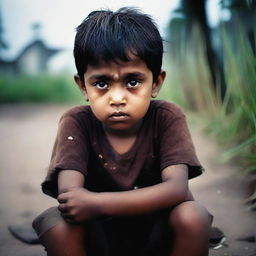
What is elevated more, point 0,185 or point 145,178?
point 145,178

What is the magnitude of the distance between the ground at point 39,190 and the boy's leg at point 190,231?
0.56m

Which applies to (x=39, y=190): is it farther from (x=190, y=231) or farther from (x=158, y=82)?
(x=190, y=231)

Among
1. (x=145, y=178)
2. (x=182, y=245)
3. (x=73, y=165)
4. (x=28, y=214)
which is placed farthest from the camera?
(x=28, y=214)

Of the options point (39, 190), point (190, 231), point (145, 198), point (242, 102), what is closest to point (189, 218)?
point (190, 231)

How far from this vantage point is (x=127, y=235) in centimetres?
202

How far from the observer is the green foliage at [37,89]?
639 cm

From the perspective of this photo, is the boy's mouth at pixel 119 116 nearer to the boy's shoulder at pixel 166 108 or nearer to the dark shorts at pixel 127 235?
the boy's shoulder at pixel 166 108

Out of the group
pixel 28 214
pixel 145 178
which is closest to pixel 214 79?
pixel 28 214

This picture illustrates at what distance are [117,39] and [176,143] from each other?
1.59ft

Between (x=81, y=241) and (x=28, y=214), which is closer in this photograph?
(x=81, y=241)

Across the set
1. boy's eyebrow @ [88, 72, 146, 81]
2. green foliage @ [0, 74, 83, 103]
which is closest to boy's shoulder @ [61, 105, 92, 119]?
boy's eyebrow @ [88, 72, 146, 81]

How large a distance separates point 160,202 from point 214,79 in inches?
122

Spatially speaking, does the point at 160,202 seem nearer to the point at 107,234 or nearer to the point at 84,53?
the point at 107,234

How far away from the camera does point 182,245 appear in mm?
1688
